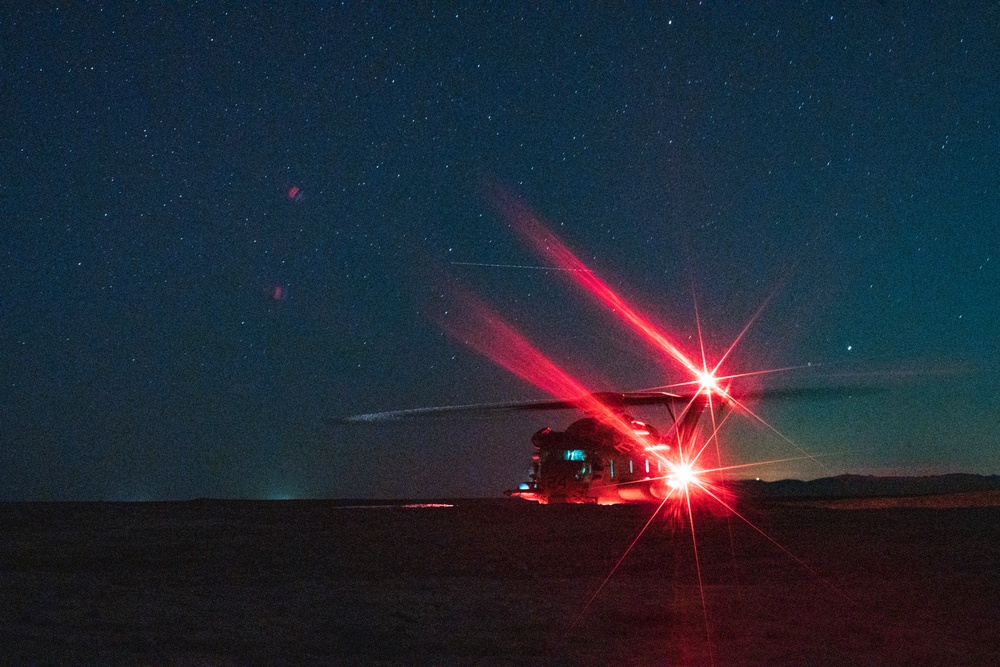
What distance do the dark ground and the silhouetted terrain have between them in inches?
1.4

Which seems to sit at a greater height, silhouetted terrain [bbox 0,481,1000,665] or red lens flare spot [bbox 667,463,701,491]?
red lens flare spot [bbox 667,463,701,491]

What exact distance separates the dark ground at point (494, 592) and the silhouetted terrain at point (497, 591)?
0.12 ft

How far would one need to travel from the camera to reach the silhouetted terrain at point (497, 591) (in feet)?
23.7

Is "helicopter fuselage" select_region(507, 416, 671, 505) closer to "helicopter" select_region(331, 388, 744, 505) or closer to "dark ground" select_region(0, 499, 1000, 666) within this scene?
"helicopter" select_region(331, 388, 744, 505)

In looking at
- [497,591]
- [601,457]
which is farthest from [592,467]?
[497,591]

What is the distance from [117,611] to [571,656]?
4589mm

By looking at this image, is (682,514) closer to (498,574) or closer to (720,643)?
(498,574)

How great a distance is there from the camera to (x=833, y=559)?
12.8m

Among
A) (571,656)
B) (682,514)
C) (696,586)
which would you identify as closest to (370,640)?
(571,656)

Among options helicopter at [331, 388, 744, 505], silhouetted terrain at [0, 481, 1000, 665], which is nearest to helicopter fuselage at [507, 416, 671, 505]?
helicopter at [331, 388, 744, 505]

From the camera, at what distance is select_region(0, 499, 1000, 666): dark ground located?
7219 mm

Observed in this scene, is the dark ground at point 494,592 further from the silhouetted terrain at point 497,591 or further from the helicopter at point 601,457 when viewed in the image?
the helicopter at point 601,457

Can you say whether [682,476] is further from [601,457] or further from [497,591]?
[497,591]

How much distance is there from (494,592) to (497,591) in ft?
0.28
